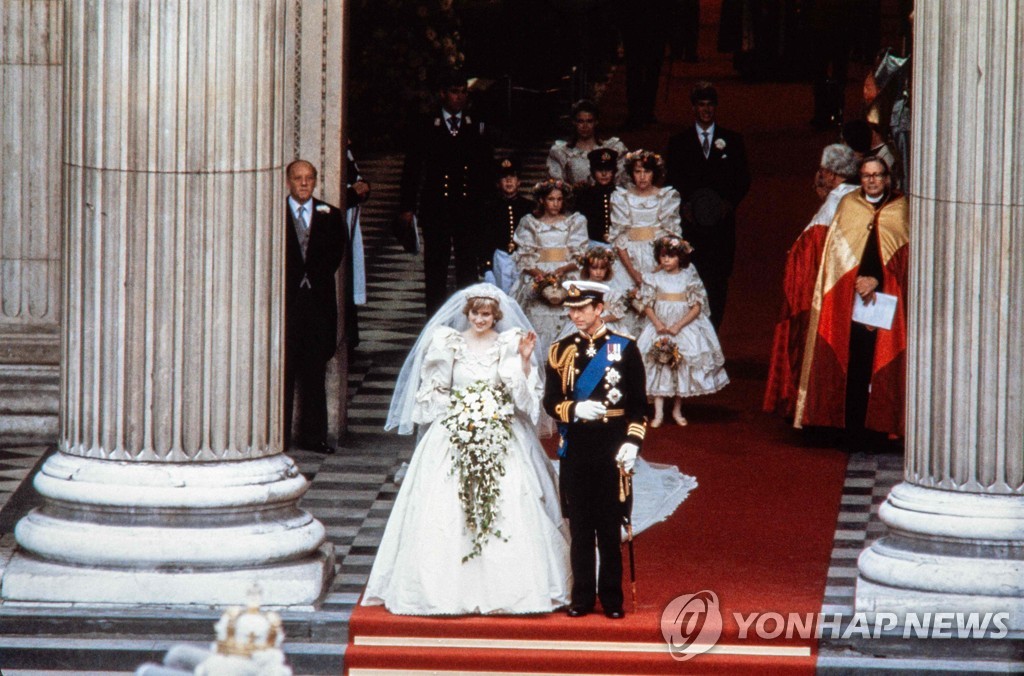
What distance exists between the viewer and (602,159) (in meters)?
15.7

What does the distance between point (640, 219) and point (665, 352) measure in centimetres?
92

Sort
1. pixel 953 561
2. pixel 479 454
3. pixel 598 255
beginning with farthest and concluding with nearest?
1. pixel 598 255
2. pixel 479 454
3. pixel 953 561

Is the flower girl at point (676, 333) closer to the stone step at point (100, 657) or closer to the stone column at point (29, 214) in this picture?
the stone column at point (29, 214)

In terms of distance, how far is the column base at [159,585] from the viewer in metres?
10.7

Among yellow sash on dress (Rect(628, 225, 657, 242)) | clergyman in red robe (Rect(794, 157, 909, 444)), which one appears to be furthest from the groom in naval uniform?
yellow sash on dress (Rect(628, 225, 657, 242))

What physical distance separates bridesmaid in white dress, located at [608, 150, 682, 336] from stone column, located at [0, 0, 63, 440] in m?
3.50

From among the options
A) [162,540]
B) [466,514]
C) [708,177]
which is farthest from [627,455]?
[708,177]

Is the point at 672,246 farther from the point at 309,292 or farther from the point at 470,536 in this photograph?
the point at 470,536

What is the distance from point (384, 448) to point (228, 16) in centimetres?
431

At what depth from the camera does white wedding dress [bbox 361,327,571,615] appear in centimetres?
1088

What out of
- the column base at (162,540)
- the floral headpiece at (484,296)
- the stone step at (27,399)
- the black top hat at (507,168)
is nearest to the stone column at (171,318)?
the column base at (162,540)

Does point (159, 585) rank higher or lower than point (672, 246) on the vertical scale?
lower

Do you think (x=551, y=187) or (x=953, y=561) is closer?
(x=953, y=561)

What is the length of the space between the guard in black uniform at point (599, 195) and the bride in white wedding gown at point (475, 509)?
13.7 ft
